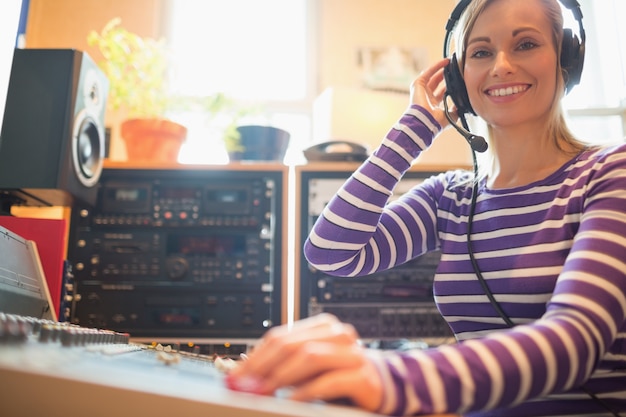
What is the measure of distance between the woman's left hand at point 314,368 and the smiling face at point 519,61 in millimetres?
619

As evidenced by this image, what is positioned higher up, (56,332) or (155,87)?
(155,87)

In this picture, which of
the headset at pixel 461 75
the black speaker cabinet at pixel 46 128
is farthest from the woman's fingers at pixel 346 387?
the black speaker cabinet at pixel 46 128

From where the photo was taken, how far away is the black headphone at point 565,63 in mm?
873

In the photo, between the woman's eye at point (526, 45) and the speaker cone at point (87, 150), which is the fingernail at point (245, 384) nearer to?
the woman's eye at point (526, 45)

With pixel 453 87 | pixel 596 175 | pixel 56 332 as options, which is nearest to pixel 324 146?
pixel 453 87

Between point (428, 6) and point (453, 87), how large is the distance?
5.78 ft

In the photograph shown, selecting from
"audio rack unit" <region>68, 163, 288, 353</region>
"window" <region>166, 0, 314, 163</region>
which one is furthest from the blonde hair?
"window" <region>166, 0, 314, 163</region>

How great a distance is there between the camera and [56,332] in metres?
0.47

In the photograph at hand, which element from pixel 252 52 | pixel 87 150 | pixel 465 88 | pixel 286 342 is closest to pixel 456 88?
pixel 465 88

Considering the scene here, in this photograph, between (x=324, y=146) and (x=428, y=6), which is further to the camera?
(x=428, y=6)

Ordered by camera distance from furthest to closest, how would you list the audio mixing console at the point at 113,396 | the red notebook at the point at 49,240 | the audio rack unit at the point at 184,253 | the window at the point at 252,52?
the window at the point at 252,52 < the audio rack unit at the point at 184,253 < the red notebook at the point at 49,240 < the audio mixing console at the point at 113,396

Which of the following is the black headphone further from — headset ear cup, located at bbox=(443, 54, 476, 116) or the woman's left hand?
the woman's left hand

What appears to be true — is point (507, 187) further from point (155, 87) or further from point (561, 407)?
point (155, 87)

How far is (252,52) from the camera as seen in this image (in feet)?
8.53
